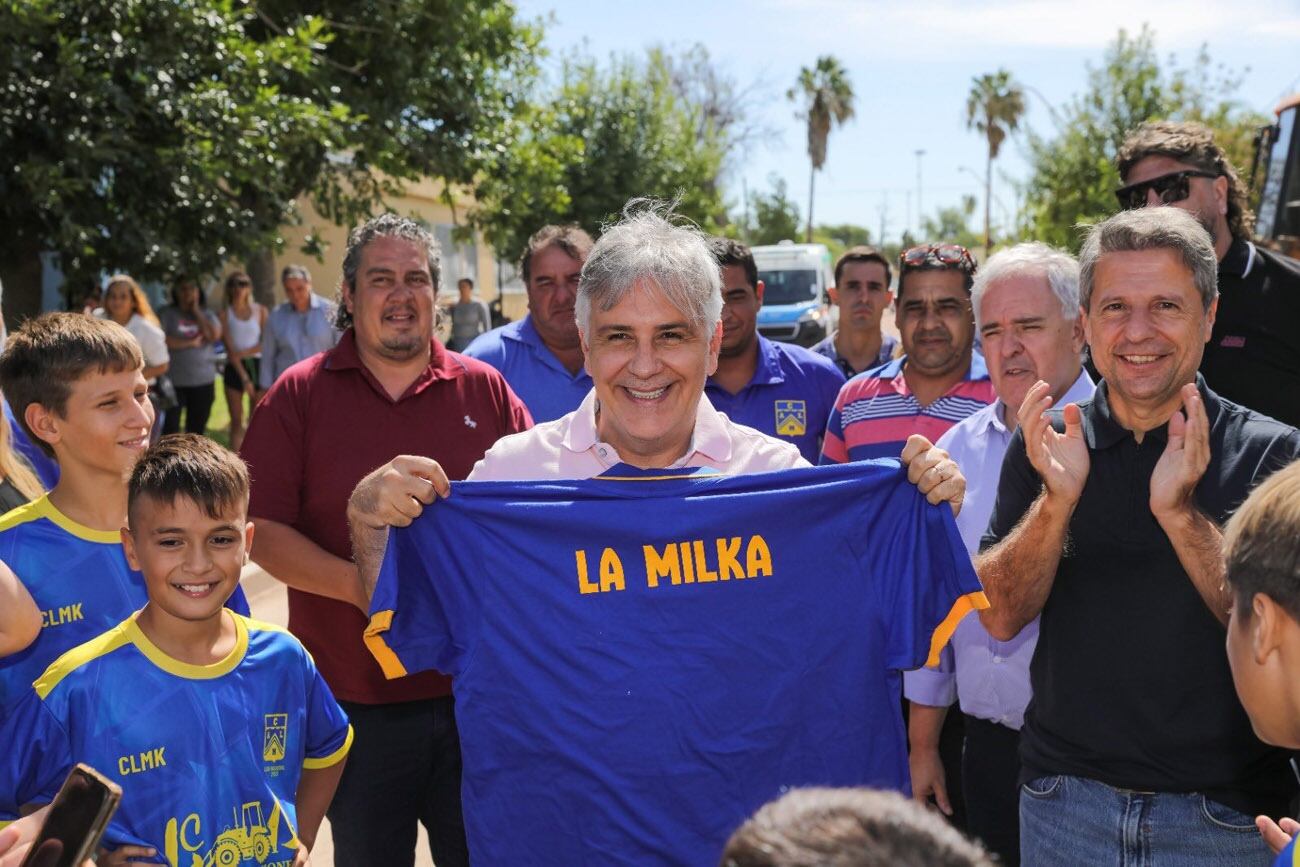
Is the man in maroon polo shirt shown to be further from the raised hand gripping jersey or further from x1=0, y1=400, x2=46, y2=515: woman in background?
the raised hand gripping jersey

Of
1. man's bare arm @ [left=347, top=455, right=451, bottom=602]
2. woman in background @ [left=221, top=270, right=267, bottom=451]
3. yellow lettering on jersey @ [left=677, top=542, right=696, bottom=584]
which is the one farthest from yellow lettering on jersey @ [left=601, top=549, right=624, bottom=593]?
woman in background @ [left=221, top=270, right=267, bottom=451]

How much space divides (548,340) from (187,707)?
3247mm

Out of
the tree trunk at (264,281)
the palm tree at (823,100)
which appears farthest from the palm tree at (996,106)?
the tree trunk at (264,281)

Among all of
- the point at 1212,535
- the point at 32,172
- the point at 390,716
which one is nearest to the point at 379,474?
the point at 390,716

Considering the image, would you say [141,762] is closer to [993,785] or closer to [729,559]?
[729,559]

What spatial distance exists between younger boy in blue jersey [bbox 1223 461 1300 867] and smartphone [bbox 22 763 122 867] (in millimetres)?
1950

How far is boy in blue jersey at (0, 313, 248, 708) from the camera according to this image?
3.19m

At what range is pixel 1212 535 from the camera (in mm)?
2748

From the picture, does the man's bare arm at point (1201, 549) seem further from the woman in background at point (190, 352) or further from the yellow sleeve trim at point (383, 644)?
the woman in background at point (190, 352)

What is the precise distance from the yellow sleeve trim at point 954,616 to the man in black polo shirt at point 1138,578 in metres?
0.16

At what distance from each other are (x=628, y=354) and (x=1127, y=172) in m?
2.78

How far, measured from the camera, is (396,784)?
392 centimetres

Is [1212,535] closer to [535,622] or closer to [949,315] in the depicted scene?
[535,622]

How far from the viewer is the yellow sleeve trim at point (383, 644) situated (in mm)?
2879
